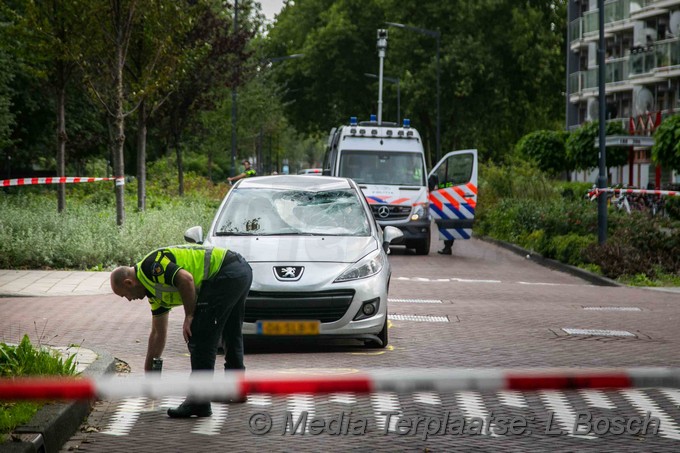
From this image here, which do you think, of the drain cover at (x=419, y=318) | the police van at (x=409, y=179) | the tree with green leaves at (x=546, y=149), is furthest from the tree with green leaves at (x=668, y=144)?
the tree with green leaves at (x=546, y=149)

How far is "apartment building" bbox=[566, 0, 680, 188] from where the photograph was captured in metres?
50.8

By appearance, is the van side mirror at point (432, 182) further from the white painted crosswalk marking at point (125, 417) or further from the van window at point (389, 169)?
the white painted crosswalk marking at point (125, 417)

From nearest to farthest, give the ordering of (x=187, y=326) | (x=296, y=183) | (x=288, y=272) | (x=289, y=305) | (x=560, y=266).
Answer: (x=187, y=326), (x=289, y=305), (x=288, y=272), (x=296, y=183), (x=560, y=266)

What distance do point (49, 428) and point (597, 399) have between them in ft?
12.2

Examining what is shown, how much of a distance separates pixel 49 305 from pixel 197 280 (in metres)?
7.12

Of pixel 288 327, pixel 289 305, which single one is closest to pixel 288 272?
pixel 289 305

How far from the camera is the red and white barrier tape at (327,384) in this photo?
11.4ft

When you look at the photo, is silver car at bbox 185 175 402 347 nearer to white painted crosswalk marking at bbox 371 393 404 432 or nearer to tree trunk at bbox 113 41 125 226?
white painted crosswalk marking at bbox 371 393 404 432

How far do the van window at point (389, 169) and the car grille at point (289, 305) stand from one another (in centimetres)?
1513

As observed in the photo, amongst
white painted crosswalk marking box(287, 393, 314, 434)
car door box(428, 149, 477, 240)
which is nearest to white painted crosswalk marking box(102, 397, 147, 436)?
white painted crosswalk marking box(287, 393, 314, 434)

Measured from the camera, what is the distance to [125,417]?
7441mm

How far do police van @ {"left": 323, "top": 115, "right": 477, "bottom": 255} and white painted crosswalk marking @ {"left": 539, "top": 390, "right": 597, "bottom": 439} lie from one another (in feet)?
53.1

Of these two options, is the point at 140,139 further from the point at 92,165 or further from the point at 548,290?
the point at 92,165

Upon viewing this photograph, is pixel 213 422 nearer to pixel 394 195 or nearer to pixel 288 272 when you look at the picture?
pixel 288 272
